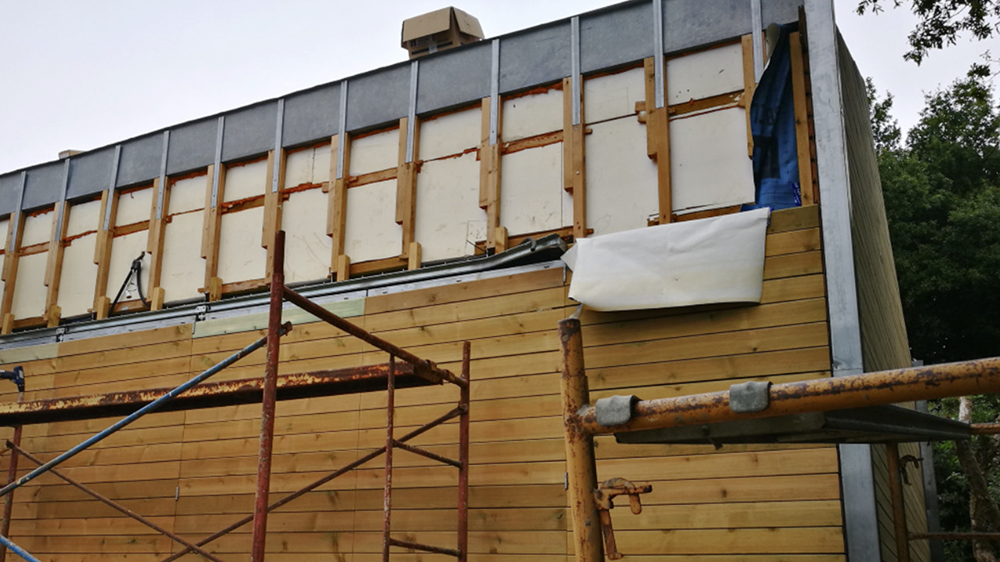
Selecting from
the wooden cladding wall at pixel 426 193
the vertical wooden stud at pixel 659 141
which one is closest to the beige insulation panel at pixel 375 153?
the wooden cladding wall at pixel 426 193

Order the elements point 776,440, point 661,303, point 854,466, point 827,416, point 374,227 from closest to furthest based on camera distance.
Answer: point 827,416 → point 776,440 → point 854,466 → point 661,303 → point 374,227

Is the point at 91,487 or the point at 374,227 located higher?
the point at 374,227

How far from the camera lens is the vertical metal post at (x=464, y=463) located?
265 inches

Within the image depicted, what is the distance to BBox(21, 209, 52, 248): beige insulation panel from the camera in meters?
10.8

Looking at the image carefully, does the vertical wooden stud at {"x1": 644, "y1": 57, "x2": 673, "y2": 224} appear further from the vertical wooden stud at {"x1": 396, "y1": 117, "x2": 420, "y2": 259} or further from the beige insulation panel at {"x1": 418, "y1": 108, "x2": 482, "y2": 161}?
the vertical wooden stud at {"x1": 396, "y1": 117, "x2": 420, "y2": 259}

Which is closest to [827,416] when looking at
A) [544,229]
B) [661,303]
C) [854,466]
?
[854,466]

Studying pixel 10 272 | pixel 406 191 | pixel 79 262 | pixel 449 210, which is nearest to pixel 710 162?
pixel 449 210

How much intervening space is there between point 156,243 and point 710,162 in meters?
6.04

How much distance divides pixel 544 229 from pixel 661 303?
1.45m

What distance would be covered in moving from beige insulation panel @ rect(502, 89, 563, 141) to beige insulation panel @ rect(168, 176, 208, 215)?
3634mm

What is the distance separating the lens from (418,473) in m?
7.45

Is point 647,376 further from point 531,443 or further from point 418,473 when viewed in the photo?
point 418,473

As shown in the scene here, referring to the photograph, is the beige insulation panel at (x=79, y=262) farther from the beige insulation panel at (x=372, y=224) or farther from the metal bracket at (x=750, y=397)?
the metal bracket at (x=750, y=397)

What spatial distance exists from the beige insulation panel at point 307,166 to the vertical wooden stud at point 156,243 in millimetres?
1625
